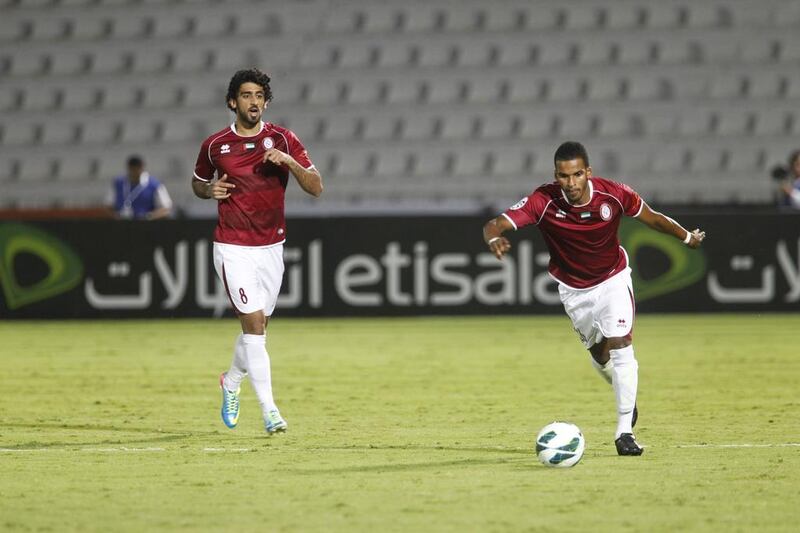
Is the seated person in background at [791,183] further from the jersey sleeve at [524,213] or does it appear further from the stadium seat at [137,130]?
the jersey sleeve at [524,213]

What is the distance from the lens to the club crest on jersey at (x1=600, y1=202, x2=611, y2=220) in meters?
8.36

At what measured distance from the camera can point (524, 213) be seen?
8227 millimetres

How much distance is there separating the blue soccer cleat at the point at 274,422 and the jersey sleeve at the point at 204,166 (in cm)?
164

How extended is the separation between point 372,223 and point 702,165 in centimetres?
691

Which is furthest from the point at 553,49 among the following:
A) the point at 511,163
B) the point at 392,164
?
the point at 392,164

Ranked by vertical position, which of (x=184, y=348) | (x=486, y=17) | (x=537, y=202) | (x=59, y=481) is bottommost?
(x=184, y=348)

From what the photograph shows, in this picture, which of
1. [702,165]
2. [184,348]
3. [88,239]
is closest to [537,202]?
[184,348]

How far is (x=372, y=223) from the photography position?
18.4 m

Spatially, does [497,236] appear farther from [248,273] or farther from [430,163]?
[430,163]

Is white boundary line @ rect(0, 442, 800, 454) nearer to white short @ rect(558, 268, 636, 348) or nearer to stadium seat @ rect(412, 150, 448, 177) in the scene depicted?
white short @ rect(558, 268, 636, 348)

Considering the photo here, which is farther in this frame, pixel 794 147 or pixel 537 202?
pixel 794 147

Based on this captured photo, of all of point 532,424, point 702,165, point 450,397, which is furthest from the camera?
point 702,165

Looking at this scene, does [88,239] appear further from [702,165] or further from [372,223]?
[702,165]

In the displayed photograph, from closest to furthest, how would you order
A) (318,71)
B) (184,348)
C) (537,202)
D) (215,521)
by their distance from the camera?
(215,521) < (537,202) < (184,348) < (318,71)
